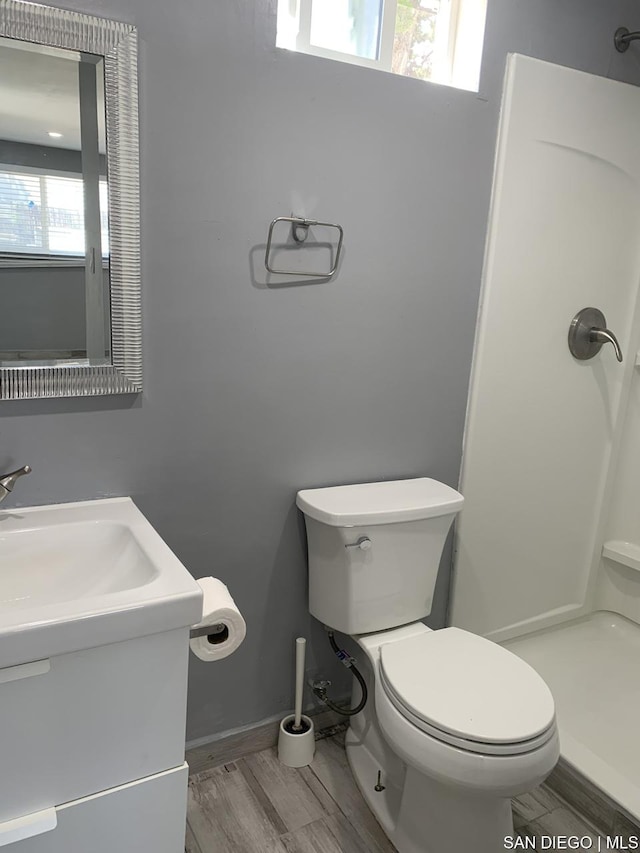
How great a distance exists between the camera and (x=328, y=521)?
1.60 m

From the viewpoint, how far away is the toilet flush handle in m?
1.63

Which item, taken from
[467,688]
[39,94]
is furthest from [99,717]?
[39,94]

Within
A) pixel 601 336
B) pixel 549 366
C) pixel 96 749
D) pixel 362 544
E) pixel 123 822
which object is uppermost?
pixel 601 336

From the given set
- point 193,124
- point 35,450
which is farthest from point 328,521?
point 193,124

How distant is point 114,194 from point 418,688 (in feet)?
4.14

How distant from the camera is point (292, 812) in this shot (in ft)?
5.42

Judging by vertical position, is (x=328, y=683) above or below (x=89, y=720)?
below

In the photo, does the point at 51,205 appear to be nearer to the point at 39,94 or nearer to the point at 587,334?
the point at 39,94

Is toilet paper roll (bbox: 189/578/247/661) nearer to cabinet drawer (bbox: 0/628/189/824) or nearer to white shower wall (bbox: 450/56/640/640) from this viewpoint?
cabinet drawer (bbox: 0/628/189/824)

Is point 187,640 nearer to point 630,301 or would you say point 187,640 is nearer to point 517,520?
point 517,520

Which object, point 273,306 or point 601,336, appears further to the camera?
point 601,336

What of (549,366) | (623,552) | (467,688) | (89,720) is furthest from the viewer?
(623,552)

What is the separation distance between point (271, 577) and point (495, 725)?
70 centimetres

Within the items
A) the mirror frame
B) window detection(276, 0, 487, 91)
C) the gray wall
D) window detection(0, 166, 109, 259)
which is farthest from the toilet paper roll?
window detection(276, 0, 487, 91)
